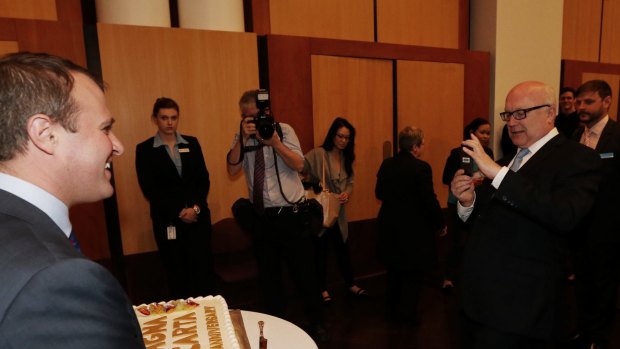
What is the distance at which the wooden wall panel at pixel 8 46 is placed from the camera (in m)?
2.58

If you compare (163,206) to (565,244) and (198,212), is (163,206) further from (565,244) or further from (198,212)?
(565,244)

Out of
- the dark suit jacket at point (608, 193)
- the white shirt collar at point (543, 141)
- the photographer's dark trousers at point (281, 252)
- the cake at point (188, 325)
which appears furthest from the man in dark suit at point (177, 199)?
the dark suit jacket at point (608, 193)

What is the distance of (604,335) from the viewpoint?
2566 millimetres

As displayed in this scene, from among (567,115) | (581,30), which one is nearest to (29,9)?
(567,115)

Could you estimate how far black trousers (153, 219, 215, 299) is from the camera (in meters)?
2.76

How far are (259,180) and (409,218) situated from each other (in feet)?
3.74

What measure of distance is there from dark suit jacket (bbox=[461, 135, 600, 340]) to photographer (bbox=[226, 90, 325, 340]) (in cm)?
124

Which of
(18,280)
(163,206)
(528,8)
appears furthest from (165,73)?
(528,8)

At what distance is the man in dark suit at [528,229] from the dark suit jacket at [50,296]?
139 cm

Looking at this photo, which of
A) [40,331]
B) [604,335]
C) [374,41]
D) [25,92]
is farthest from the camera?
[374,41]

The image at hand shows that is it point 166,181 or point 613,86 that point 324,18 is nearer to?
point 166,181

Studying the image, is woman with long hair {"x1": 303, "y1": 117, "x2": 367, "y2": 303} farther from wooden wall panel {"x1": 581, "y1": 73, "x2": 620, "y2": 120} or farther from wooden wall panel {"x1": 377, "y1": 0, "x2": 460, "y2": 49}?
wooden wall panel {"x1": 581, "y1": 73, "x2": 620, "y2": 120}

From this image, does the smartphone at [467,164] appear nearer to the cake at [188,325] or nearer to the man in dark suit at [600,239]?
the cake at [188,325]

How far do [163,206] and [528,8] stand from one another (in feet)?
14.8
